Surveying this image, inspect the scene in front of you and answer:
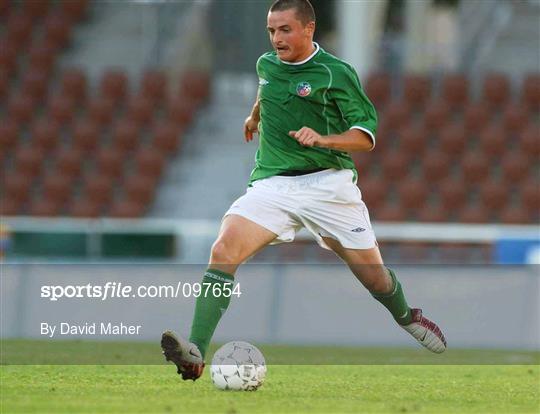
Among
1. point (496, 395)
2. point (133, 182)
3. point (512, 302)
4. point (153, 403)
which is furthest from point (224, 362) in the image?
point (133, 182)

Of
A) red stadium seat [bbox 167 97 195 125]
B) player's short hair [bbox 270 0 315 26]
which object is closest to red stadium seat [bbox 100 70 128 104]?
red stadium seat [bbox 167 97 195 125]

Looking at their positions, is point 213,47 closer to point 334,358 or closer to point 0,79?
point 0,79

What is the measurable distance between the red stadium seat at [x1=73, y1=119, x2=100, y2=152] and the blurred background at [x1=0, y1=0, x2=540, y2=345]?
2cm

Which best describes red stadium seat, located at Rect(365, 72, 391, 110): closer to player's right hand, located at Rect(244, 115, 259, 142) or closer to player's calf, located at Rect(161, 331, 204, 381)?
player's right hand, located at Rect(244, 115, 259, 142)

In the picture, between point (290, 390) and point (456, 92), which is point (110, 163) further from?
point (290, 390)

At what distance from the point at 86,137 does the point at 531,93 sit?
6238 millimetres

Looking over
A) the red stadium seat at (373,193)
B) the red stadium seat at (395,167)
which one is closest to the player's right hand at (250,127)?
the red stadium seat at (373,193)

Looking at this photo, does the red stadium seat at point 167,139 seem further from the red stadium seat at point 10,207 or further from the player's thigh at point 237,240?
the player's thigh at point 237,240

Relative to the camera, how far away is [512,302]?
11805 millimetres

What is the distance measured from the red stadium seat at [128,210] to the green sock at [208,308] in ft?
37.2

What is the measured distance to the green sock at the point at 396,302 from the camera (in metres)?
7.73

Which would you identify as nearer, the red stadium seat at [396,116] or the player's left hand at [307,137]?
the player's left hand at [307,137]

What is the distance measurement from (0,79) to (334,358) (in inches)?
451

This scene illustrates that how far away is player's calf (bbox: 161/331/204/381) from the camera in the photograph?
6.55 m
